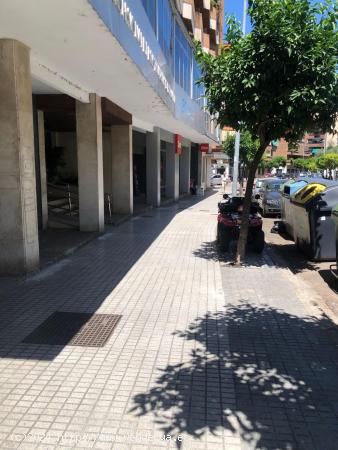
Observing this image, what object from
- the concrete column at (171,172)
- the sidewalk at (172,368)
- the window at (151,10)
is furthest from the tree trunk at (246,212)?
the concrete column at (171,172)

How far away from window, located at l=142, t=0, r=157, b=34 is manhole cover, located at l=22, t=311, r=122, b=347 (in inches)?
283

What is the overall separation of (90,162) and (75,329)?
736 cm

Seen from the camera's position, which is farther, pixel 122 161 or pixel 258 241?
pixel 122 161

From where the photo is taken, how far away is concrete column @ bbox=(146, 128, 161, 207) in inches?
805

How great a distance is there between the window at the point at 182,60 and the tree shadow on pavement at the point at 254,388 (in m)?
13.5

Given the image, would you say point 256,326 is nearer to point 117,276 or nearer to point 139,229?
point 117,276

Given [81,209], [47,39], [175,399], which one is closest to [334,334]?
[175,399]

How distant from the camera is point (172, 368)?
422 cm

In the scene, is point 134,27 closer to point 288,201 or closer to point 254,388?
point 254,388

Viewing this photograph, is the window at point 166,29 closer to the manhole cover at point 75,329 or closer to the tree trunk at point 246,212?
the tree trunk at point 246,212

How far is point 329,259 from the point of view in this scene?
931 cm

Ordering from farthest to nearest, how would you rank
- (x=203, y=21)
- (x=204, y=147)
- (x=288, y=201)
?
(x=203, y=21) < (x=204, y=147) < (x=288, y=201)

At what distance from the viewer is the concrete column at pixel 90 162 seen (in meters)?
11.6

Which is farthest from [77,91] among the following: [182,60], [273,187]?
[273,187]
